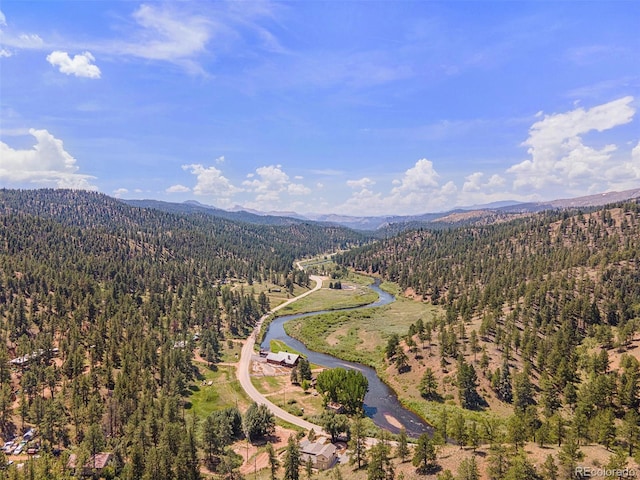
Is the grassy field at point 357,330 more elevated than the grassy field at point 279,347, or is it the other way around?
the grassy field at point 357,330

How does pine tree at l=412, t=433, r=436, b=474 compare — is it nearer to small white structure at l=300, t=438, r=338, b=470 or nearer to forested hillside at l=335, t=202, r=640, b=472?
forested hillside at l=335, t=202, r=640, b=472

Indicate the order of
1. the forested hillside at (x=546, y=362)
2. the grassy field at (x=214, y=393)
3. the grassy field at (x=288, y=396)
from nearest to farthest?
the forested hillside at (x=546, y=362) < the grassy field at (x=288, y=396) < the grassy field at (x=214, y=393)

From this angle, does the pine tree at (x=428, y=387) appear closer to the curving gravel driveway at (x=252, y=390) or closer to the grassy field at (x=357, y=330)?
the grassy field at (x=357, y=330)

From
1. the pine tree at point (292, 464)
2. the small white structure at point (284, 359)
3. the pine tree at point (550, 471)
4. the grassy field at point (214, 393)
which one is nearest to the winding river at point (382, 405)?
the small white structure at point (284, 359)

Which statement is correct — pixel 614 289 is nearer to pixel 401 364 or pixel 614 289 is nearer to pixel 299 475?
pixel 401 364

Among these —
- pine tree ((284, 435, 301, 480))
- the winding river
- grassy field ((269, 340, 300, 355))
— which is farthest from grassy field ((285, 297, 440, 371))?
pine tree ((284, 435, 301, 480))

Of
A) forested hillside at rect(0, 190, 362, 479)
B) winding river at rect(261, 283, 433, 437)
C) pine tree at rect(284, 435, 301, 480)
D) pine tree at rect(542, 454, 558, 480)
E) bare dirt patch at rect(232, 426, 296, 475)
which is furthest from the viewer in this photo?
winding river at rect(261, 283, 433, 437)

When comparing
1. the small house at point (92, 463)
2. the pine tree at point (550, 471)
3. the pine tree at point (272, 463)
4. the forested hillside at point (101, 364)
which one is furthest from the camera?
the forested hillside at point (101, 364)

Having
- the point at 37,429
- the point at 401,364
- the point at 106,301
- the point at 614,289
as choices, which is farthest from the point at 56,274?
the point at 614,289
